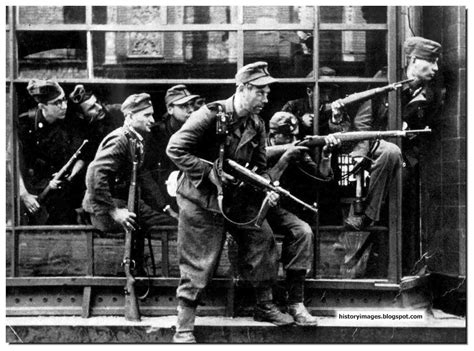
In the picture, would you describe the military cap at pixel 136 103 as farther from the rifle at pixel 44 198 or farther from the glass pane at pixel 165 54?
the rifle at pixel 44 198

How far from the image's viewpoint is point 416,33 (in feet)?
19.1

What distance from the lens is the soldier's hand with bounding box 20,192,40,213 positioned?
5.82 meters

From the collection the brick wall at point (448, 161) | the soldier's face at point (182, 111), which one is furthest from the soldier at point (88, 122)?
the brick wall at point (448, 161)

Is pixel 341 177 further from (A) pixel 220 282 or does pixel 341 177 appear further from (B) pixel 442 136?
(A) pixel 220 282

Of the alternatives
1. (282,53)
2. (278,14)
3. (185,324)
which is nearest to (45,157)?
(185,324)

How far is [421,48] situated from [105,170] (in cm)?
299

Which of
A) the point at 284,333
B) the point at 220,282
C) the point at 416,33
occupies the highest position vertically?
the point at 416,33

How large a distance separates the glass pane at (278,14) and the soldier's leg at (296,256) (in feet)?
5.64

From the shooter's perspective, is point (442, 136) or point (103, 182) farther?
point (442, 136)

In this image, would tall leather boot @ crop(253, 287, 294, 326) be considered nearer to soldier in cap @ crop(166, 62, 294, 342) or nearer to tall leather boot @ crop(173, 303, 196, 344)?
soldier in cap @ crop(166, 62, 294, 342)

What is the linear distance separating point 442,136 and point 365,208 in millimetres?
1003

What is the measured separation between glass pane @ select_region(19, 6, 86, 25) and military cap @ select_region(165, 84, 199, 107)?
1.05 meters

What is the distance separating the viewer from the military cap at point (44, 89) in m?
5.74
